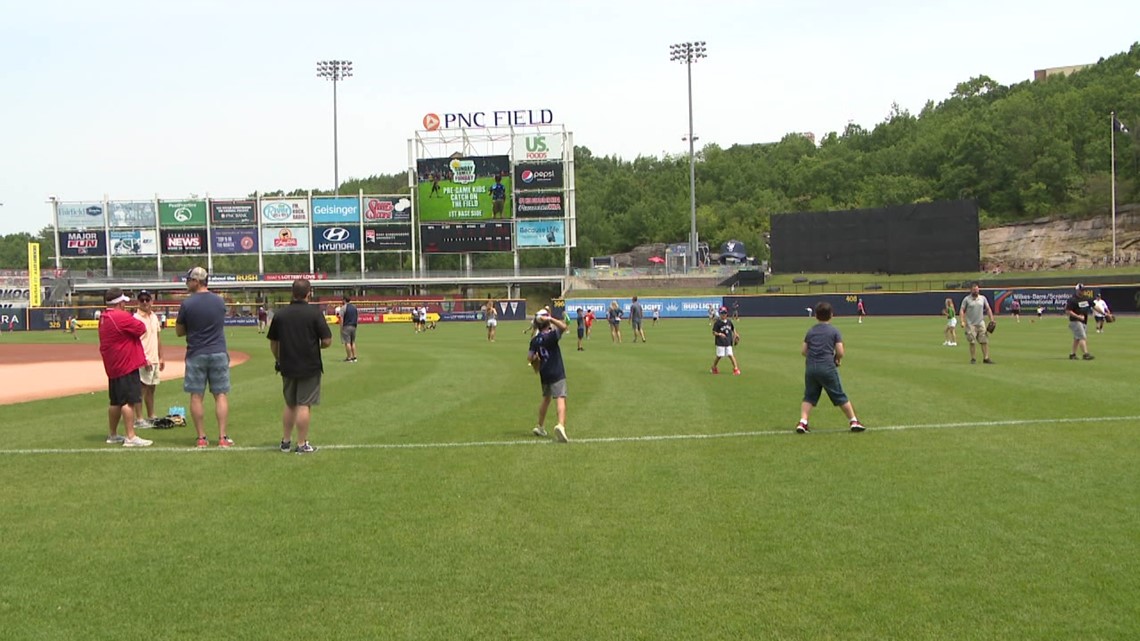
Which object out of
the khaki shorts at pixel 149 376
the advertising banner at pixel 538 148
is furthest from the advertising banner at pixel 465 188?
the khaki shorts at pixel 149 376

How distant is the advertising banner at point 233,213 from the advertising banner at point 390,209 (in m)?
11.0

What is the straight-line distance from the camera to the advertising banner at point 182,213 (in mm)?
85188

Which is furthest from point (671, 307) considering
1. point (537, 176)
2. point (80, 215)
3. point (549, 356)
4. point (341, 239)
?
point (80, 215)

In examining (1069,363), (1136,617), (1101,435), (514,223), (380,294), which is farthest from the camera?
(380,294)

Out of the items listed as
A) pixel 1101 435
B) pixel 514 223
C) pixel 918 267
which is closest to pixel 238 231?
pixel 514 223

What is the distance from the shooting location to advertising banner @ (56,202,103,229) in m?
86.1

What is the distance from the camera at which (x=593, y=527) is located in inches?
271

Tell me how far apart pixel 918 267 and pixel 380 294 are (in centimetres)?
4924

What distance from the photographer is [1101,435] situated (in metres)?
10.5

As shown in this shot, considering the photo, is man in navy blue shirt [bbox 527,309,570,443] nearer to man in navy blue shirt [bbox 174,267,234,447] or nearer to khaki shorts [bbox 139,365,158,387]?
man in navy blue shirt [bbox 174,267,234,447]

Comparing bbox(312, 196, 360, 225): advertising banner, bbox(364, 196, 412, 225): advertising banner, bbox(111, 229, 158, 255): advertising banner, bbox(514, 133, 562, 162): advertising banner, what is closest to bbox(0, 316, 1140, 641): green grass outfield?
bbox(514, 133, 562, 162): advertising banner

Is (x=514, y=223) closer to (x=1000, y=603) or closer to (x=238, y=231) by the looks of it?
(x=238, y=231)

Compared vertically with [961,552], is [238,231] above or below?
above

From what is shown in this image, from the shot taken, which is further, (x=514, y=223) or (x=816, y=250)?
(x=514, y=223)
